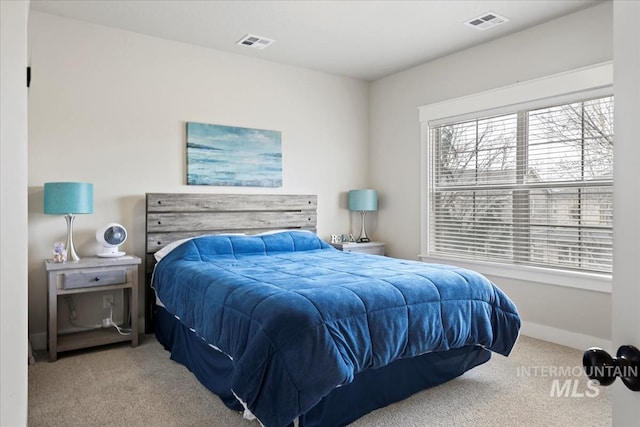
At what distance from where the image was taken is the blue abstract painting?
4.15 metres

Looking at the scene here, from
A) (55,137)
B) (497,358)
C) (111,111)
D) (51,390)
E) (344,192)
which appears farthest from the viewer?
(344,192)

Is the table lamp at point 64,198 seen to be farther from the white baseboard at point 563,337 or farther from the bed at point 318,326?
the white baseboard at point 563,337

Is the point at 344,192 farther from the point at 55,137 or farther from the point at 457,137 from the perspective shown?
the point at 55,137

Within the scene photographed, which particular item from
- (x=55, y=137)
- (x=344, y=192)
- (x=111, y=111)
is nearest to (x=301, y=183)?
(x=344, y=192)

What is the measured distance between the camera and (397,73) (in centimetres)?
504

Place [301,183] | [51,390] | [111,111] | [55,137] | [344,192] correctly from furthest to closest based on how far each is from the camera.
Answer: [344,192] → [301,183] → [111,111] → [55,137] → [51,390]

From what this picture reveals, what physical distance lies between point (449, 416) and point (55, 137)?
3.54 metres

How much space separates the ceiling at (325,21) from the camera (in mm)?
3355

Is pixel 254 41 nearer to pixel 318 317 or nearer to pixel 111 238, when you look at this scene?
pixel 111 238

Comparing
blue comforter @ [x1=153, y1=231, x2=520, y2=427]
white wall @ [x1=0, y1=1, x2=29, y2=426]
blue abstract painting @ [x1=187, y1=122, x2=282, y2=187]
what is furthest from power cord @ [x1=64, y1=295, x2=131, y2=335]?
white wall @ [x1=0, y1=1, x2=29, y2=426]

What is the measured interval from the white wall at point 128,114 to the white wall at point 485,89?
93 centimetres

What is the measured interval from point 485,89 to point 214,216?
286 cm

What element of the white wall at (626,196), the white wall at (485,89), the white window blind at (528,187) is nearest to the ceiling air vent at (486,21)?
the white wall at (485,89)

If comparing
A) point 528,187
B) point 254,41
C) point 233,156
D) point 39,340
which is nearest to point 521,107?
point 528,187
